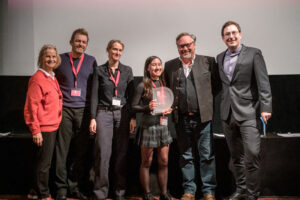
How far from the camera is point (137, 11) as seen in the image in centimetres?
342

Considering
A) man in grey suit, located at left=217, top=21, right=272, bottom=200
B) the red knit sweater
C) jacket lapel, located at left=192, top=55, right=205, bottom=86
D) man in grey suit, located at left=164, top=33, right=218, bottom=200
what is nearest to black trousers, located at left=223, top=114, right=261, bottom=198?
man in grey suit, located at left=217, top=21, right=272, bottom=200

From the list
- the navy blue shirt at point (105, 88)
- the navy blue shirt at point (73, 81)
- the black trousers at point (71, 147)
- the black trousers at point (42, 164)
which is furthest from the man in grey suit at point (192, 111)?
the black trousers at point (42, 164)

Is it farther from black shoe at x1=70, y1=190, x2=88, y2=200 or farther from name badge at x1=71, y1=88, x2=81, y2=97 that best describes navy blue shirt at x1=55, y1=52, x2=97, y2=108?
black shoe at x1=70, y1=190, x2=88, y2=200

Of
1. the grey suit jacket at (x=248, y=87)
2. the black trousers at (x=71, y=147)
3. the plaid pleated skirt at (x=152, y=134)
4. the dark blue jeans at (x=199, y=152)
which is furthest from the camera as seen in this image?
the black trousers at (x=71, y=147)

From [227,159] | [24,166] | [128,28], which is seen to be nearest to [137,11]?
[128,28]

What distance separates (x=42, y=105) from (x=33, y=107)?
111 mm

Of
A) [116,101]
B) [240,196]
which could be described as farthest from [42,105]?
[240,196]

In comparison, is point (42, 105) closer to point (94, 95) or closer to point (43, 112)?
point (43, 112)

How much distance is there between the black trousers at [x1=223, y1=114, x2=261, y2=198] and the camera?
2.28 m

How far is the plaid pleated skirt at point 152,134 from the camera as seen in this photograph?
2385 mm

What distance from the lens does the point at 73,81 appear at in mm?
2635

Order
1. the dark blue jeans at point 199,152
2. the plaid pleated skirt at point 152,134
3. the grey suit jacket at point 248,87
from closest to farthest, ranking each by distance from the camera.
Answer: the grey suit jacket at point 248,87 → the plaid pleated skirt at point 152,134 → the dark blue jeans at point 199,152

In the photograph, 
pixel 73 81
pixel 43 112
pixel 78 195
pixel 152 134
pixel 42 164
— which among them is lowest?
pixel 78 195

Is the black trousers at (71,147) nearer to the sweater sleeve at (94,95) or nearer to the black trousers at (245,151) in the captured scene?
the sweater sleeve at (94,95)
